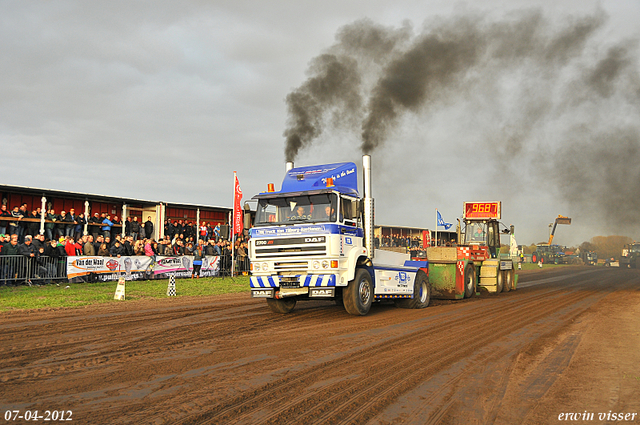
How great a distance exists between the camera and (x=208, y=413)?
14.4 ft

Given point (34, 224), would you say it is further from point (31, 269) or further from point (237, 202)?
point (237, 202)

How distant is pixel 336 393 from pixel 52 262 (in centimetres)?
1516

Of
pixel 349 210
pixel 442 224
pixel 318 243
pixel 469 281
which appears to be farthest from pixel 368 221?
pixel 442 224

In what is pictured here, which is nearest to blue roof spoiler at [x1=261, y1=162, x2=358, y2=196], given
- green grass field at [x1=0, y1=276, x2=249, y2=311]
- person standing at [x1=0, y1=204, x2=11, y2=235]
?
green grass field at [x1=0, y1=276, x2=249, y2=311]

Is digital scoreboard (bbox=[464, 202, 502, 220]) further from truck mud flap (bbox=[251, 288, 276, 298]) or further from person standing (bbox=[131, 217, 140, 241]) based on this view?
person standing (bbox=[131, 217, 140, 241])

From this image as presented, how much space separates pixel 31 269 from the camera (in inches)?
642

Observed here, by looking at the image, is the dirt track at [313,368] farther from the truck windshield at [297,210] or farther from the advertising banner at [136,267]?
the advertising banner at [136,267]

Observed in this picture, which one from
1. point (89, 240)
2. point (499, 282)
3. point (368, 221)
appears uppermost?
point (368, 221)

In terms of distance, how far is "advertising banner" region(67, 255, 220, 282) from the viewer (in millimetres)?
17562

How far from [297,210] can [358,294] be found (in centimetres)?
232

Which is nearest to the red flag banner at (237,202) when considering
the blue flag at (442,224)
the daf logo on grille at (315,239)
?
the daf logo on grille at (315,239)

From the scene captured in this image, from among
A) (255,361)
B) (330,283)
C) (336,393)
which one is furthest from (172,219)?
(336,393)

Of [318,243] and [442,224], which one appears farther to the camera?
[442,224]

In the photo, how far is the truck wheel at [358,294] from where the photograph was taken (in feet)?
34.9
